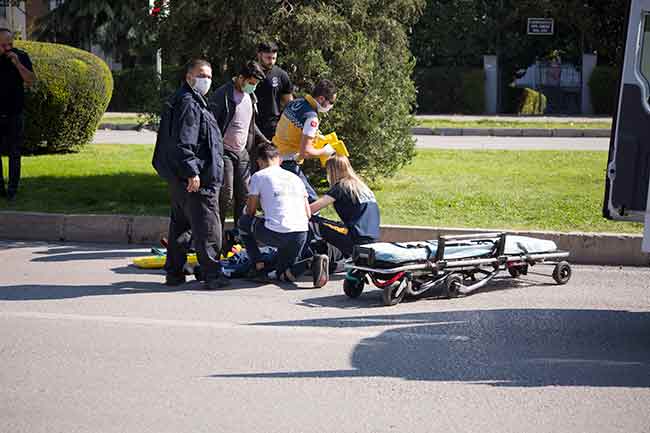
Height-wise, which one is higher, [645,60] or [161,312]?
[645,60]

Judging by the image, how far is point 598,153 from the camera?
55.1 ft

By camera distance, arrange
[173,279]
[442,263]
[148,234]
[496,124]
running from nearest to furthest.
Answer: [442,263]
[173,279]
[148,234]
[496,124]

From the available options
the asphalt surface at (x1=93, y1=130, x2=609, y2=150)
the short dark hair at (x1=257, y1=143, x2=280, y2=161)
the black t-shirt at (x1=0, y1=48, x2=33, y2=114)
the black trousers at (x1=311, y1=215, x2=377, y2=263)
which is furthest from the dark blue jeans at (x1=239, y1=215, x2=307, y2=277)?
the asphalt surface at (x1=93, y1=130, x2=609, y2=150)

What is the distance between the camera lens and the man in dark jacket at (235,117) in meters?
9.43

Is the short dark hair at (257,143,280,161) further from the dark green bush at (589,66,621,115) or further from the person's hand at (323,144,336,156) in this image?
the dark green bush at (589,66,621,115)

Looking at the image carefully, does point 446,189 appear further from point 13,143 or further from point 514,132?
point 514,132

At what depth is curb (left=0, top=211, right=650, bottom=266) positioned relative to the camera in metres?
9.95

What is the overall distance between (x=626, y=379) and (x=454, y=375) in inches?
37.4

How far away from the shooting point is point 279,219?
8.74m

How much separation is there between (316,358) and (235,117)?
3528 mm

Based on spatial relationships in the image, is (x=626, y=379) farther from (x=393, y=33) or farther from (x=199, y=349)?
(x=393, y=33)

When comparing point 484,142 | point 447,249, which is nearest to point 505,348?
point 447,249

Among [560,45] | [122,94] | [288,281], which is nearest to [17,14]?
[122,94]

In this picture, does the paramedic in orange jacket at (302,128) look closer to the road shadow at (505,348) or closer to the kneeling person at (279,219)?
the kneeling person at (279,219)
